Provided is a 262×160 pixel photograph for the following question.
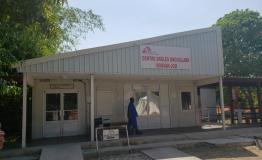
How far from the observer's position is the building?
33.3ft

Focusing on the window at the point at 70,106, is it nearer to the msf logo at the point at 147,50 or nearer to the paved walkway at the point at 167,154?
the msf logo at the point at 147,50

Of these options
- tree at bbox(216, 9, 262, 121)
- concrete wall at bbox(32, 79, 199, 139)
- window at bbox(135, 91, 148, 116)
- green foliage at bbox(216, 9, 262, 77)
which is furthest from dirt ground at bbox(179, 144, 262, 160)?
green foliage at bbox(216, 9, 262, 77)

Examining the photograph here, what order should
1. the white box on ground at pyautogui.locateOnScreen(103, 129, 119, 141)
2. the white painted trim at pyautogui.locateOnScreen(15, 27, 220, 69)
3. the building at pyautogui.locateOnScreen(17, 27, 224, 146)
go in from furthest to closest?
the building at pyautogui.locateOnScreen(17, 27, 224, 146)
the white painted trim at pyautogui.locateOnScreen(15, 27, 220, 69)
the white box on ground at pyautogui.locateOnScreen(103, 129, 119, 141)

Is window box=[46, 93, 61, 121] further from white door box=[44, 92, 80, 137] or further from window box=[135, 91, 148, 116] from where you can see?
window box=[135, 91, 148, 116]

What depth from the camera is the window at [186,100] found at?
15.0 metres

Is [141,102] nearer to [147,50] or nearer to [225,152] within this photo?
[147,50]

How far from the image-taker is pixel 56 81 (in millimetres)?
12625

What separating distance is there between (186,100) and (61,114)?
6838 millimetres

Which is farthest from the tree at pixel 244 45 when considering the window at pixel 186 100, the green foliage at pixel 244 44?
the window at pixel 186 100

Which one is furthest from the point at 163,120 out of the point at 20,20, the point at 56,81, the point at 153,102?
the point at 20,20

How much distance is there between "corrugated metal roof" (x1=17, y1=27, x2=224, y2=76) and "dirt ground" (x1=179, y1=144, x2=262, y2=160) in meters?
3.34

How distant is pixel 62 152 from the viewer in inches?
337

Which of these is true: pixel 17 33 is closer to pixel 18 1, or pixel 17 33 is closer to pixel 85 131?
pixel 18 1

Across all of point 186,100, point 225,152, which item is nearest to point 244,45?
point 186,100
